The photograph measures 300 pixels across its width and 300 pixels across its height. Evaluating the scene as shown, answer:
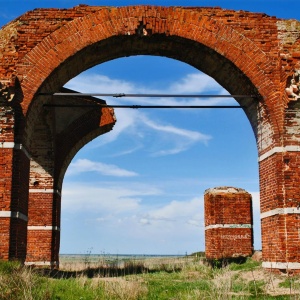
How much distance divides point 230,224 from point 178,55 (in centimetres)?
751

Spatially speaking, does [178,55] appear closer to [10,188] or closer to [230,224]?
[10,188]

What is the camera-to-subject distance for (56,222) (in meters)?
17.1

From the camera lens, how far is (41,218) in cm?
1655

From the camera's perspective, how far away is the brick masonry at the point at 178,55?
10.9 meters

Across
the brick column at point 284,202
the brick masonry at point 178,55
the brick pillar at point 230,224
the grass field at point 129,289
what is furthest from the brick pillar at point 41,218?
the brick column at point 284,202

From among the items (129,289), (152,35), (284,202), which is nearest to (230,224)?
(284,202)

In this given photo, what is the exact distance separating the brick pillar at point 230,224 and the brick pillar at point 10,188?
844 centimetres

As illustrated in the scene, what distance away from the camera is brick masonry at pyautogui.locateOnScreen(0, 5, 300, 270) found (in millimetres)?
10883

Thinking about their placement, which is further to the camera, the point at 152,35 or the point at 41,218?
the point at 41,218

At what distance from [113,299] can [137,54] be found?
6.70m

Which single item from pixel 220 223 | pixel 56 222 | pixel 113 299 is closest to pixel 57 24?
pixel 113 299

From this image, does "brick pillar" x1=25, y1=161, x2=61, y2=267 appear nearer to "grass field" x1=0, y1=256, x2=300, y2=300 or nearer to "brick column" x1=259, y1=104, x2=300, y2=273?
"grass field" x1=0, y1=256, x2=300, y2=300

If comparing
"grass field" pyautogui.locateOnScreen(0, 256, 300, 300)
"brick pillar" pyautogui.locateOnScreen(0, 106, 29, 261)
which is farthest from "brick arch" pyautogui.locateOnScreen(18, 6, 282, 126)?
"grass field" pyautogui.locateOnScreen(0, 256, 300, 300)

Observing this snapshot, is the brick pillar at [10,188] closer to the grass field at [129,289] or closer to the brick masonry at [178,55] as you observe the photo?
the brick masonry at [178,55]
